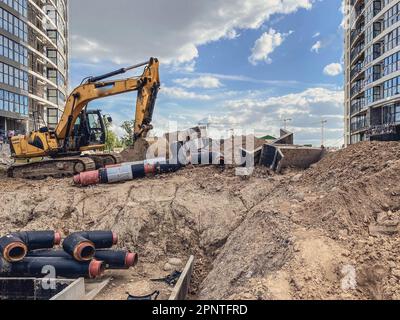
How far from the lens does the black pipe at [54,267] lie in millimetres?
8508

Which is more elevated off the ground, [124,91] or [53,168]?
[124,91]

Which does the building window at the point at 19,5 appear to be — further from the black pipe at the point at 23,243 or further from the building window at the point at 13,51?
the black pipe at the point at 23,243

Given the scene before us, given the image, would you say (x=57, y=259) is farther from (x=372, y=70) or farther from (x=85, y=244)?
(x=372, y=70)

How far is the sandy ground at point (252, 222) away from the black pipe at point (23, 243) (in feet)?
6.07

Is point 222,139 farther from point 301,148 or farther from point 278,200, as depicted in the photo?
point 278,200

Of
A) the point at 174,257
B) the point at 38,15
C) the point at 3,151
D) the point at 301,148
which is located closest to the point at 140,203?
the point at 174,257

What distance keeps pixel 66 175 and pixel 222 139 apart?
22.4ft

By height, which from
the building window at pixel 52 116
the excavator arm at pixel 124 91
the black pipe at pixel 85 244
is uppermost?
the building window at pixel 52 116

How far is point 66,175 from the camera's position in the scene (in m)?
16.3

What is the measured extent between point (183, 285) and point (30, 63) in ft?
136

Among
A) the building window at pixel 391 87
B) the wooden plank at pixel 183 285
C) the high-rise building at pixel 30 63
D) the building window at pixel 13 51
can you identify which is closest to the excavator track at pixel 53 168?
the wooden plank at pixel 183 285

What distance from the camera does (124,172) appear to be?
46.2 feet

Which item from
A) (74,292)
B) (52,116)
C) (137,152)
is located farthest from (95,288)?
(52,116)

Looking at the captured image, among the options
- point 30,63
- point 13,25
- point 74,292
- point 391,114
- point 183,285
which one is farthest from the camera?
point 30,63
